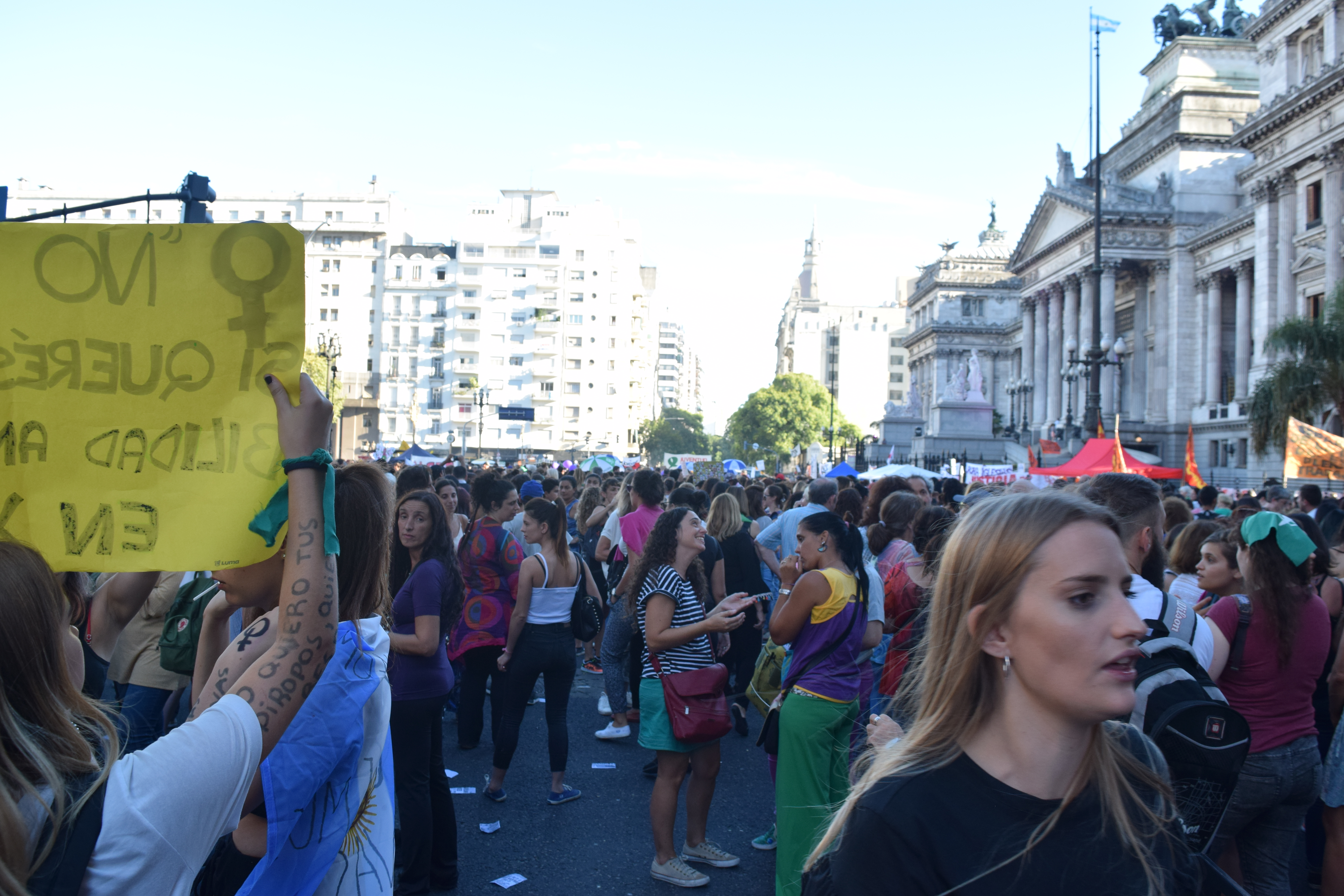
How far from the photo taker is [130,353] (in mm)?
2041

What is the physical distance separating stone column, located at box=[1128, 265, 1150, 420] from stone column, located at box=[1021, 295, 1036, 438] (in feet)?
26.0

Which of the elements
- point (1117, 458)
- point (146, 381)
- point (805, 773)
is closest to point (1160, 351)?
point (1117, 458)

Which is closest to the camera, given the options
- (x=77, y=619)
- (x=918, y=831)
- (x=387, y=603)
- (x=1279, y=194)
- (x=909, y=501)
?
(x=918, y=831)

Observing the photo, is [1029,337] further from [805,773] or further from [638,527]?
[805,773]

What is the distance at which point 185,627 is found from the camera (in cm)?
472

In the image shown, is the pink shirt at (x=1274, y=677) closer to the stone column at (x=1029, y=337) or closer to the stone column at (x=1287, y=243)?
the stone column at (x=1287, y=243)

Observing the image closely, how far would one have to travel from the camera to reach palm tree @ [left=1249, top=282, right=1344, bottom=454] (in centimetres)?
2536

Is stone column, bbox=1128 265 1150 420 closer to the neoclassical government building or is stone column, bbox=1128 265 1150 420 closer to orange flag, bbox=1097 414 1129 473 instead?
the neoclassical government building

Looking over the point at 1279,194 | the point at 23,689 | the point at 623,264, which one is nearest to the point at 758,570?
the point at 23,689

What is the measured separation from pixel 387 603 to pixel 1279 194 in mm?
42239

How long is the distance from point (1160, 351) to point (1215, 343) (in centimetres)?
378

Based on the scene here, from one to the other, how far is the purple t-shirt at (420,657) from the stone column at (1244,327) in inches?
1726

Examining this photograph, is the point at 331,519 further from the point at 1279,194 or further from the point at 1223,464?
the point at 1223,464

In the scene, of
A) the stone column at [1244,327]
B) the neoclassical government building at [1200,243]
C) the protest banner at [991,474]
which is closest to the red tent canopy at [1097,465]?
the protest banner at [991,474]
